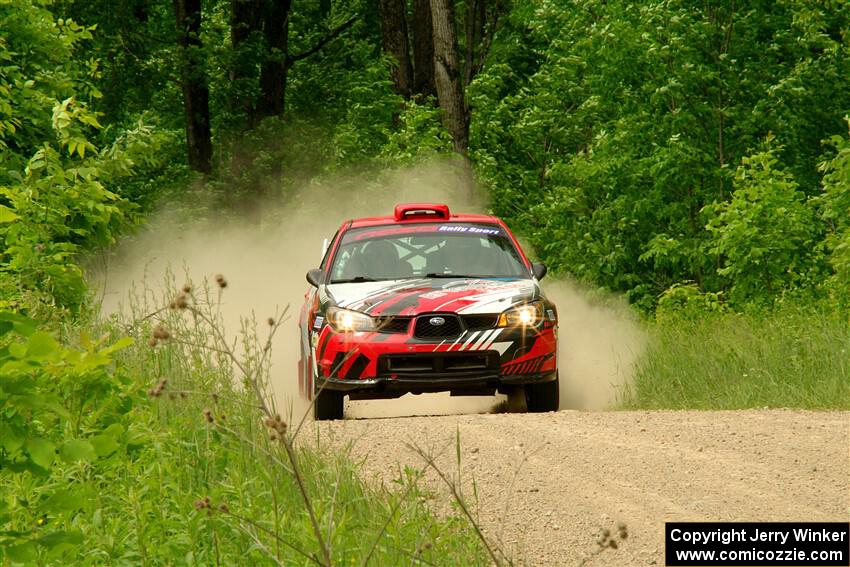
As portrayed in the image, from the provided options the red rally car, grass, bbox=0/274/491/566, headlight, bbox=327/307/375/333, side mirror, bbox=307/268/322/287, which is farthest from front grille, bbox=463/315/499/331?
grass, bbox=0/274/491/566

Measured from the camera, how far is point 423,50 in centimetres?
2684

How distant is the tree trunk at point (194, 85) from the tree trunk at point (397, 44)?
13.1 ft

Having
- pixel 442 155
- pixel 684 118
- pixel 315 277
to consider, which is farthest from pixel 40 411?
pixel 442 155

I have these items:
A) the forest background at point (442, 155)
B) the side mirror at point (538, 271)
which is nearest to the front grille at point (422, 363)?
the side mirror at point (538, 271)

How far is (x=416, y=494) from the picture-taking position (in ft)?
20.5

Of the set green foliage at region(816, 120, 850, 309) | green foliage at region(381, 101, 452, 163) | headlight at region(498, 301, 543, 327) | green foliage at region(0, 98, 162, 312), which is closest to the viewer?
green foliage at region(0, 98, 162, 312)

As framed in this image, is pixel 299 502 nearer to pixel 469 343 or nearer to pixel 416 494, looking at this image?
pixel 416 494

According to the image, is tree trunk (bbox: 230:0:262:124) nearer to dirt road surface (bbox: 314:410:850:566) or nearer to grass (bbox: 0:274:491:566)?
dirt road surface (bbox: 314:410:850:566)

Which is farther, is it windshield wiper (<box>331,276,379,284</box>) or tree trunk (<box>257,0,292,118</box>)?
tree trunk (<box>257,0,292,118</box>)

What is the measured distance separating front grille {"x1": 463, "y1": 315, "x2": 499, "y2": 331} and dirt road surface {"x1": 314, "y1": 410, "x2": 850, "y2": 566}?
822 mm

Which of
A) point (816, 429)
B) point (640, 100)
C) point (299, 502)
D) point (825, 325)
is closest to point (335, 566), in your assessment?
point (299, 502)

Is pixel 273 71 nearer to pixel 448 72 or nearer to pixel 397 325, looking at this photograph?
pixel 448 72

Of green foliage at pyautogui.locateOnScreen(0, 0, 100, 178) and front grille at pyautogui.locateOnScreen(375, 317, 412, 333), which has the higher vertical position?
green foliage at pyautogui.locateOnScreen(0, 0, 100, 178)

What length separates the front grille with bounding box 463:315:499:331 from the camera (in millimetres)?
10586
